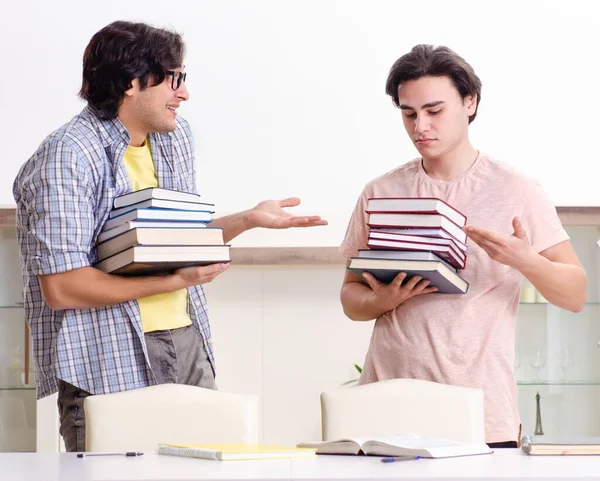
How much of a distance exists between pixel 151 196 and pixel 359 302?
0.55 meters

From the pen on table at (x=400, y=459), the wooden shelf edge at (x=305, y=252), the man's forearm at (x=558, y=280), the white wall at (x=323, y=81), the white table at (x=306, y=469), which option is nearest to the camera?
the white table at (x=306, y=469)

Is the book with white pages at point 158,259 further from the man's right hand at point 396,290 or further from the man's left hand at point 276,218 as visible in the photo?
the man's right hand at point 396,290

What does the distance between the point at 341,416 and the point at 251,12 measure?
6.45 ft

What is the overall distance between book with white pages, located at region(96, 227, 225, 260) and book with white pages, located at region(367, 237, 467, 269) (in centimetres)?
36

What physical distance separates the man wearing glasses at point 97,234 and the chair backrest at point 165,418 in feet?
0.69

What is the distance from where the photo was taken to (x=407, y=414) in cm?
205

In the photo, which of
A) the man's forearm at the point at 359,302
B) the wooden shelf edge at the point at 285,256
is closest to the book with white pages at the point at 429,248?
the man's forearm at the point at 359,302

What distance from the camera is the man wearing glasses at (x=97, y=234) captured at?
2.19m

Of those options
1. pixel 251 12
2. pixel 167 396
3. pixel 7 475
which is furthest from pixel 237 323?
pixel 7 475

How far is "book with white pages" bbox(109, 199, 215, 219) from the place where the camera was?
219 centimetres

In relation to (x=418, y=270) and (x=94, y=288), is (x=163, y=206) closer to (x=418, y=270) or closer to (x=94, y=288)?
(x=94, y=288)

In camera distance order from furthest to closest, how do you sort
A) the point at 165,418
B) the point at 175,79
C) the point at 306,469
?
1. the point at 175,79
2. the point at 165,418
3. the point at 306,469

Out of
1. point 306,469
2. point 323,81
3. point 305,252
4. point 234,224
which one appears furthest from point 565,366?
point 306,469

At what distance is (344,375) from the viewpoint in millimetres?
3545
